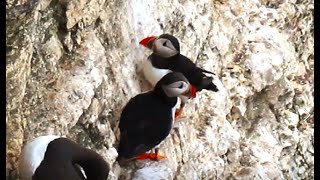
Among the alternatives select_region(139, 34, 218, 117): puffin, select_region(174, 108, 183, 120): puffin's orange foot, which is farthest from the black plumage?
select_region(174, 108, 183, 120): puffin's orange foot

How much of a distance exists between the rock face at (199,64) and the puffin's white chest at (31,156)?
0.12m

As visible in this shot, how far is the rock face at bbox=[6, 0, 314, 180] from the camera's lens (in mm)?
4559

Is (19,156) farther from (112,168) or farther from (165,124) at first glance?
(165,124)

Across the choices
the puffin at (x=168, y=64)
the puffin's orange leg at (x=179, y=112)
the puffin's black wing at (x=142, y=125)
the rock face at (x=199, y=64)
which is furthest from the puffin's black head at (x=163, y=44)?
the puffin's black wing at (x=142, y=125)

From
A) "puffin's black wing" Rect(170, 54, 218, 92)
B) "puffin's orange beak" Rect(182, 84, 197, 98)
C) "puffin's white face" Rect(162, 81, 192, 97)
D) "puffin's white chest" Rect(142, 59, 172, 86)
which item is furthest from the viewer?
"puffin's black wing" Rect(170, 54, 218, 92)

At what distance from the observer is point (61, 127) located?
4727 millimetres

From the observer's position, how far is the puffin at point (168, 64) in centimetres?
629

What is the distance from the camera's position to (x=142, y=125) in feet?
18.4

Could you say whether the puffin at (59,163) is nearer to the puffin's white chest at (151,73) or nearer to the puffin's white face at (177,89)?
the puffin's white face at (177,89)

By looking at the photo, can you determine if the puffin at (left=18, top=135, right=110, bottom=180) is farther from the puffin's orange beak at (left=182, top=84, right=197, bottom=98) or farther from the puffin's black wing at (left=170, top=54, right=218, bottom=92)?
the puffin's black wing at (left=170, top=54, right=218, bottom=92)

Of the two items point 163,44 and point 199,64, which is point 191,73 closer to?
point 163,44

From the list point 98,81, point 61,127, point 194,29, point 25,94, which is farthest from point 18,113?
point 194,29

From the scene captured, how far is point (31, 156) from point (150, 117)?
1.75 meters

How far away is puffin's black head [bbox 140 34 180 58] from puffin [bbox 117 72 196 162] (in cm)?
35
